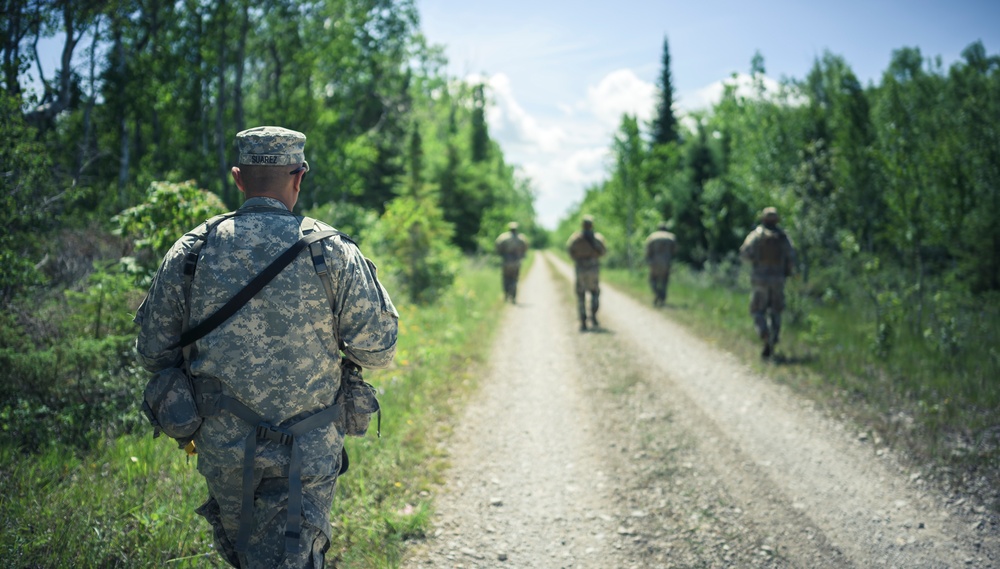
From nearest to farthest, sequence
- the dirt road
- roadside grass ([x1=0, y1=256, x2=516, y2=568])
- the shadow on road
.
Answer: roadside grass ([x1=0, y1=256, x2=516, y2=568]) < the dirt road < the shadow on road

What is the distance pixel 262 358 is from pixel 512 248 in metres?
14.8

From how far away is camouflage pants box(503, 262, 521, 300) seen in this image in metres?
17.5

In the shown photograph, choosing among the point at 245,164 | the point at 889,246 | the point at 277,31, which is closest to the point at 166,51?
the point at 277,31

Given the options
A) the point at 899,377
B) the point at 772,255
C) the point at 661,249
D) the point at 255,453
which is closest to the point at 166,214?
the point at 255,453

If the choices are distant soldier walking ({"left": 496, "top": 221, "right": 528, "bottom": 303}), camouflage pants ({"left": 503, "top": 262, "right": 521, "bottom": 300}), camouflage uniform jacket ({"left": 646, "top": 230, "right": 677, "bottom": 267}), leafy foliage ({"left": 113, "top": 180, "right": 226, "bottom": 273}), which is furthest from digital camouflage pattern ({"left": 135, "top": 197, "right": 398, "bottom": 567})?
camouflage pants ({"left": 503, "top": 262, "right": 521, "bottom": 300})

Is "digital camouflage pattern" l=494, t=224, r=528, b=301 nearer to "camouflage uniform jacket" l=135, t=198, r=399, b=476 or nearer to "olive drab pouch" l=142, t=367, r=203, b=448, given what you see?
"camouflage uniform jacket" l=135, t=198, r=399, b=476

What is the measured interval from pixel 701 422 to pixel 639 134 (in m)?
25.1

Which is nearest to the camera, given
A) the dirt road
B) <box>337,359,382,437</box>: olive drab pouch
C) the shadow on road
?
<box>337,359,382,437</box>: olive drab pouch

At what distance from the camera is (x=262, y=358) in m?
2.39

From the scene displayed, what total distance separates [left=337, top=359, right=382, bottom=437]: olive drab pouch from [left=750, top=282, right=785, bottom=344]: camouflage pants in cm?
834

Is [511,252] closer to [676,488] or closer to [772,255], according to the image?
[772,255]

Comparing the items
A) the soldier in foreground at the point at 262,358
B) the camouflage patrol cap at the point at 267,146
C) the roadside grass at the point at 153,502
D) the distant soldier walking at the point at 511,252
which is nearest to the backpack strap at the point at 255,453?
the soldier in foreground at the point at 262,358

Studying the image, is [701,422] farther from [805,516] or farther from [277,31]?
[277,31]

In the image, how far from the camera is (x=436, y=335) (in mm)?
10859
